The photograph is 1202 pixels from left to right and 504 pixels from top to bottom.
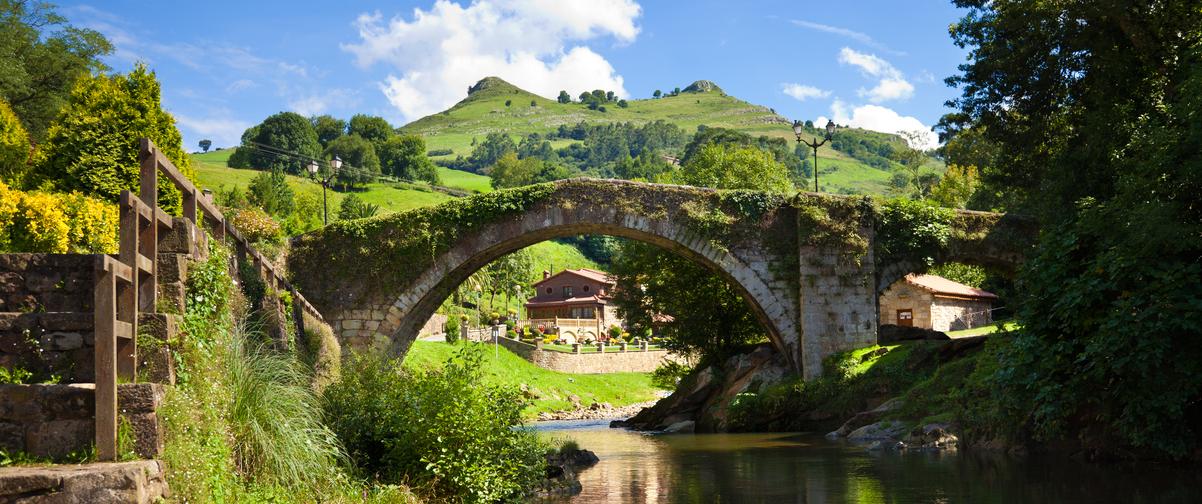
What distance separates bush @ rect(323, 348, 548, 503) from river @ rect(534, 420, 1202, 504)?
1296 mm

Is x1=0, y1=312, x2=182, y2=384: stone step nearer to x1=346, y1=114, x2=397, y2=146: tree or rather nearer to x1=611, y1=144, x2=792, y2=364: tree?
x1=611, y1=144, x2=792, y2=364: tree

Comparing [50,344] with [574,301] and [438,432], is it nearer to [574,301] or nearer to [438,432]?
[438,432]

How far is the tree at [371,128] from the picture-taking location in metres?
96.4

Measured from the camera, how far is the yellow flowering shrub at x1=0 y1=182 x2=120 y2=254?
15.4 metres

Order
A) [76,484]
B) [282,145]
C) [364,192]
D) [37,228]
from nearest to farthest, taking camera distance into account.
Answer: [76,484]
[37,228]
[364,192]
[282,145]

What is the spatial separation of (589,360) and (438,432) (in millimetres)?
37365

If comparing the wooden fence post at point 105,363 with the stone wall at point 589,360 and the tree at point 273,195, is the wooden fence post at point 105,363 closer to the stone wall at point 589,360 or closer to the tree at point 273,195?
the stone wall at point 589,360

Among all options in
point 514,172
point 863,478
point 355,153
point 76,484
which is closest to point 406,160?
point 355,153

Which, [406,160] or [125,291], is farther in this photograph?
[406,160]

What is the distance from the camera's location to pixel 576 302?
212ft

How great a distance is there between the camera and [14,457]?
6035 millimetres

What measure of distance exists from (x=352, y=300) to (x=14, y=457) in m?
15.2

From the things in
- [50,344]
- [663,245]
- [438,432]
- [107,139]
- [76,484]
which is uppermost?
[107,139]

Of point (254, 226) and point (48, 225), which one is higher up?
point (254, 226)
